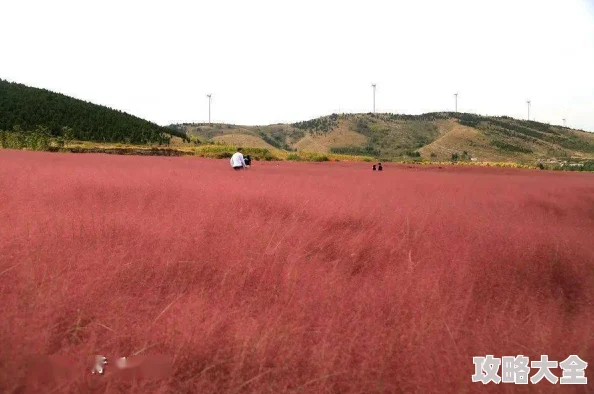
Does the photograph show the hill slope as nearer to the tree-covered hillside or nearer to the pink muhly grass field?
the tree-covered hillside

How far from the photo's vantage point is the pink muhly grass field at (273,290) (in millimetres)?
2689

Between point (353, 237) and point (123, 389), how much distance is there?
271cm

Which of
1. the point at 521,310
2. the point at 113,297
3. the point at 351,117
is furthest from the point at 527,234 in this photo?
the point at 351,117

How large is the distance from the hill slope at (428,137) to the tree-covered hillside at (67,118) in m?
53.9

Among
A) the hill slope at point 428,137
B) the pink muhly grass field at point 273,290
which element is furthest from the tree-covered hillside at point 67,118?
the pink muhly grass field at point 273,290

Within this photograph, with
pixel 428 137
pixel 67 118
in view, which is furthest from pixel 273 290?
pixel 428 137

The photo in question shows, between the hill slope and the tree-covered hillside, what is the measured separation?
53.9m

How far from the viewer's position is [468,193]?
774cm

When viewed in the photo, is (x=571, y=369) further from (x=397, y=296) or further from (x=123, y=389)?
(x=123, y=389)

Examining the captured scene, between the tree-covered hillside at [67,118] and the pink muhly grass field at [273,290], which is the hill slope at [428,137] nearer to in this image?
the tree-covered hillside at [67,118]

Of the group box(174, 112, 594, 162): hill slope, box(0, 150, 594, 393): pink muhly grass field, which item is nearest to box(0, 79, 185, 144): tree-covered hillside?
box(174, 112, 594, 162): hill slope

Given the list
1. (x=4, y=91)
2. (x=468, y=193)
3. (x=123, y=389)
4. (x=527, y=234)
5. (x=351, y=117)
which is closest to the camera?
(x=123, y=389)

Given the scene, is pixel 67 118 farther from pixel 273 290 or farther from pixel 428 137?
pixel 428 137

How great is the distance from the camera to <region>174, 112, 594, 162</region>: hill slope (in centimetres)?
10056
